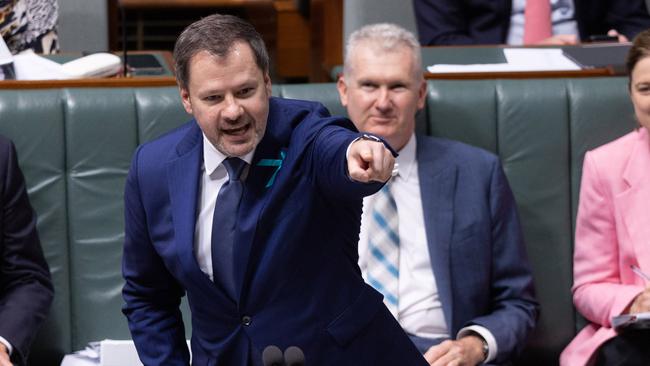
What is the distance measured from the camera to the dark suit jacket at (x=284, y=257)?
1.86 metres

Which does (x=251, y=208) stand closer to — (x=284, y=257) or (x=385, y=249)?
(x=284, y=257)

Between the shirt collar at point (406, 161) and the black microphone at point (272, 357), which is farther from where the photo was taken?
the shirt collar at point (406, 161)

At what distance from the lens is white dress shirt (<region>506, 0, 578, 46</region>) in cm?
373

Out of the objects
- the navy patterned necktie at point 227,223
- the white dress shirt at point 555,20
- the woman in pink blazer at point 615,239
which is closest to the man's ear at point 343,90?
the woman in pink blazer at point 615,239

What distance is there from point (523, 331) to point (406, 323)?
260 mm

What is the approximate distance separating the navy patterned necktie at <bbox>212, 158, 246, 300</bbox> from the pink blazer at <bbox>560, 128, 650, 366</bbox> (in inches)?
40.0

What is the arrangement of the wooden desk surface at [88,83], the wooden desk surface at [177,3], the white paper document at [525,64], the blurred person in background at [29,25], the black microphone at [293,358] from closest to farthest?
1. the black microphone at [293,358]
2. the wooden desk surface at [88,83]
3. the white paper document at [525,64]
4. the blurred person in background at [29,25]
5. the wooden desk surface at [177,3]

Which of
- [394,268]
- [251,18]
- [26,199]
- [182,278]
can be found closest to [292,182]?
[182,278]

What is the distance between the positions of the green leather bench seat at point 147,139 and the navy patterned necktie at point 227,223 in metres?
0.88

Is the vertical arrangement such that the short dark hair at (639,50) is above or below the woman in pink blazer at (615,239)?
above

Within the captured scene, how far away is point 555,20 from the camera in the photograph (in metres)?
3.74

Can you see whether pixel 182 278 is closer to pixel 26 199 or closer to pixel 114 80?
pixel 26 199

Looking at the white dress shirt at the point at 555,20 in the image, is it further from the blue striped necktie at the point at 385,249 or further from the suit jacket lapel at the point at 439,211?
the blue striped necktie at the point at 385,249

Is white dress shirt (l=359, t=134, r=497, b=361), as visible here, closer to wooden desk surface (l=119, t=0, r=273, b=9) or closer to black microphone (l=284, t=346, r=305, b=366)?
black microphone (l=284, t=346, r=305, b=366)
